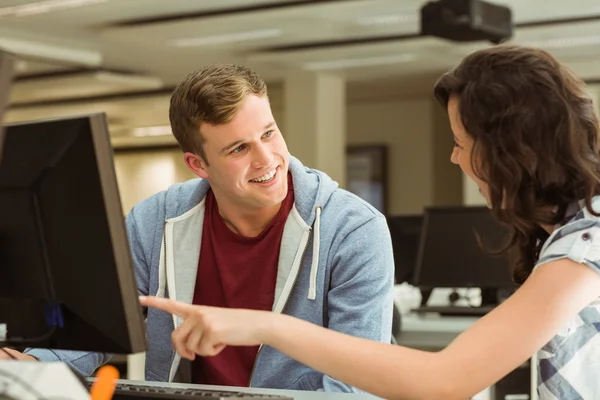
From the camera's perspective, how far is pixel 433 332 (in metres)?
3.69

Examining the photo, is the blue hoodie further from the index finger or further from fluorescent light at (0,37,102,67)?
fluorescent light at (0,37,102,67)

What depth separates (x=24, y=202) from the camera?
1099 millimetres

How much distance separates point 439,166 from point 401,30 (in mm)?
3993

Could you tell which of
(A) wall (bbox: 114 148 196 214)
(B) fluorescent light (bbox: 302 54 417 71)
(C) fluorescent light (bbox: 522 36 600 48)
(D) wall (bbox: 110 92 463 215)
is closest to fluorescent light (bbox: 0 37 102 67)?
(B) fluorescent light (bbox: 302 54 417 71)

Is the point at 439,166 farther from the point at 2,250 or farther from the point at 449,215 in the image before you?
the point at 2,250

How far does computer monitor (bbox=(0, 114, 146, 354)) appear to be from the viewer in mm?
1054

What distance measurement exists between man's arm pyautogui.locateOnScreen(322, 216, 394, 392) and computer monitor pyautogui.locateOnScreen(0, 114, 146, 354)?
637mm

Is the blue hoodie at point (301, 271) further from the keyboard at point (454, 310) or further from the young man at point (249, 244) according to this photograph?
the keyboard at point (454, 310)

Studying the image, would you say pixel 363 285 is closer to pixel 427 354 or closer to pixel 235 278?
pixel 235 278

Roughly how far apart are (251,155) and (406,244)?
2.63 m

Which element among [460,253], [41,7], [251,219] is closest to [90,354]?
[251,219]

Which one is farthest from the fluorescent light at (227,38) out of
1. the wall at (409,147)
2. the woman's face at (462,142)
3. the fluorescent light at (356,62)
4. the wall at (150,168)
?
the woman's face at (462,142)

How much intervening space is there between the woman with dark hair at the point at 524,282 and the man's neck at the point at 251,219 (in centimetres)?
60

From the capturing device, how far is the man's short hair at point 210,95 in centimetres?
176
